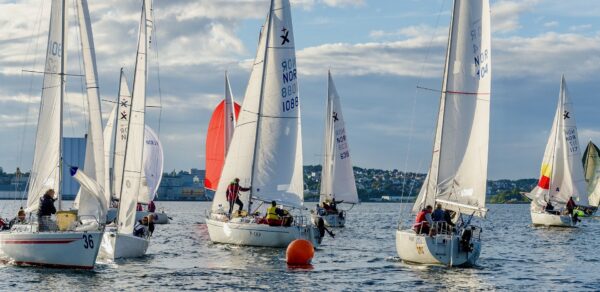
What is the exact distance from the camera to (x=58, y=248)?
92.5ft

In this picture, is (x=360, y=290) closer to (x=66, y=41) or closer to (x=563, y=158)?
(x=66, y=41)

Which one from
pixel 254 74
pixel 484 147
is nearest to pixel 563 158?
pixel 254 74

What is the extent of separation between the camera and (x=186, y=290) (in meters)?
25.8

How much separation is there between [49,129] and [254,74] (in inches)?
454

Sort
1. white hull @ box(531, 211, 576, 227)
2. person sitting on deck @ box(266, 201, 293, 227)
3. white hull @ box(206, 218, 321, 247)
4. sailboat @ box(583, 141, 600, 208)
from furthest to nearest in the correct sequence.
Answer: sailboat @ box(583, 141, 600, 208) → white hull @ box(531, 211, 576, 227) → person sitting on deck @ box(266, 201, 293, 227) → white hull @ box(206, 218, 321, 247)

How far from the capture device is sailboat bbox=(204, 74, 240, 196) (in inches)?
2160

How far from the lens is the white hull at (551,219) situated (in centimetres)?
5972

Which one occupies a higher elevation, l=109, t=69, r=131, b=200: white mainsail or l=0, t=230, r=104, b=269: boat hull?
l=109, t=69, r=131, b=200: white mainsail

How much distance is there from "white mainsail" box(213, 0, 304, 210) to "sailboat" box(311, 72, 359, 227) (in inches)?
795

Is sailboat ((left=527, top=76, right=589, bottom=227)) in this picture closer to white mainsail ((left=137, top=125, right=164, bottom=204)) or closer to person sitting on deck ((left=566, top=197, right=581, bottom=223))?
person sitting on deck ((left=566, top=197, right=581, bottom=223))

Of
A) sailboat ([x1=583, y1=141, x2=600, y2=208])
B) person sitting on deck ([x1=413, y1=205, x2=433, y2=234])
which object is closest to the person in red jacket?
person sitting on deck ([x1=413, y1=205, x2=433, y2=234])

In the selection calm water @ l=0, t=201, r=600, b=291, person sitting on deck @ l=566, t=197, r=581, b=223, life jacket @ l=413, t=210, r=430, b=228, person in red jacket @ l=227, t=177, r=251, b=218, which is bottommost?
calm water @ l=0, t=201, r=600, b=291

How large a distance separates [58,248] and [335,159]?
Answer: 33.3m

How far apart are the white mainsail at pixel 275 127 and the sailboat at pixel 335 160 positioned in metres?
20.2
